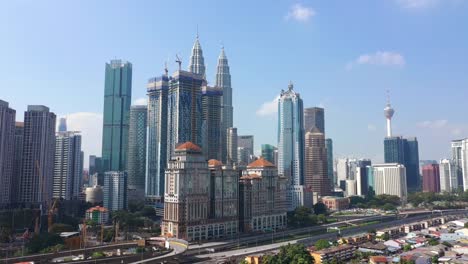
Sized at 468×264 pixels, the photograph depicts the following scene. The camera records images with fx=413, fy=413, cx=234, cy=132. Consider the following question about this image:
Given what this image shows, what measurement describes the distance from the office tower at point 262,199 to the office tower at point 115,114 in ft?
302

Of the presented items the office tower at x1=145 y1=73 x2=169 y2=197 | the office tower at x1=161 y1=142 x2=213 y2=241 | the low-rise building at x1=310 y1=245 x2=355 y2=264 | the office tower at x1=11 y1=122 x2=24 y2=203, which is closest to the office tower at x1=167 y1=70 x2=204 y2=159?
the office tower at x1=145 y1=73 x2=169 y2=197

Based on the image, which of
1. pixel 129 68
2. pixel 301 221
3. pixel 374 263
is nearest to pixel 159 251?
pixel 374 263

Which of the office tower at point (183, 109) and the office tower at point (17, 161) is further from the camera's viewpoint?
the office tower at point (183, 109)

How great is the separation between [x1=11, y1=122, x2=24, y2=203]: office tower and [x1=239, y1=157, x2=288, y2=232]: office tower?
69.1 m

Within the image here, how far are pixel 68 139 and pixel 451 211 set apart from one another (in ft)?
480

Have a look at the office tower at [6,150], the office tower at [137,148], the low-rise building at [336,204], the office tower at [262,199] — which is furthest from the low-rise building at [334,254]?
the office tower at [137,148]

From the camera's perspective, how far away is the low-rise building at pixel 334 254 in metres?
65.6

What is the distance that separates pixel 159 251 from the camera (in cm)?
7150

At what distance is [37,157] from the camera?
128 metres

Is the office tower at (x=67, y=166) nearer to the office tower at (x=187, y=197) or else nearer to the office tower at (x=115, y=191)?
the office tower at (x=115, y=191)

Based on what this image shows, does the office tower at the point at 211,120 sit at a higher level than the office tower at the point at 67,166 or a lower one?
higher

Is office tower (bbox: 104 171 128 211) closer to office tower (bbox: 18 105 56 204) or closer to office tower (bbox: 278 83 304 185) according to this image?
office tower (bbox: 18 105 56 204)

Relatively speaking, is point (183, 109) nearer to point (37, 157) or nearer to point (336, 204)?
point (37, 157)

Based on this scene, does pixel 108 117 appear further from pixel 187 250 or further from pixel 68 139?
pixel 187 250
